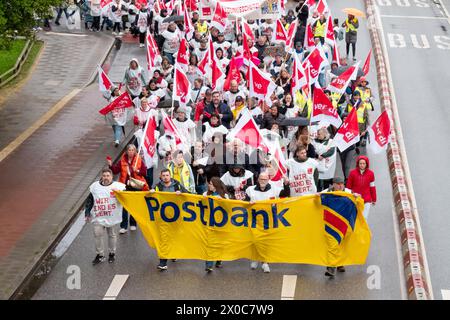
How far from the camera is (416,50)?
31.8 m

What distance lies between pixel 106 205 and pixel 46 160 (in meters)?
6.25

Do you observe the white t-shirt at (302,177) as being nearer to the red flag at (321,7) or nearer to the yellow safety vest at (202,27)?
the yellow safety vest at (202,27)

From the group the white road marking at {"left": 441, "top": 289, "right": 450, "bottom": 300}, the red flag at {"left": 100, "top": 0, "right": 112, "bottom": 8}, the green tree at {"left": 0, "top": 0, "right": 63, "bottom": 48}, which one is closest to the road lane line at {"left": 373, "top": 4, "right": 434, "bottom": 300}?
the white road marking at {"left": 441, "top": 289, "right": 450, "bottom": 300}

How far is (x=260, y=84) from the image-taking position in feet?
64.5

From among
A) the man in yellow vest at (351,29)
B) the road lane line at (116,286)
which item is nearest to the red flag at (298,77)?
the road lane line at (116,286)

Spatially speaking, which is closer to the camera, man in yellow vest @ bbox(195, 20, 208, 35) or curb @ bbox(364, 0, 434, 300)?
curb @ bbox(364, 0, 434, 300)

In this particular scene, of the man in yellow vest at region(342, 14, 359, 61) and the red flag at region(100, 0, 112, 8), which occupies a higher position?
the red flag at region(100, 0, 112, 8)

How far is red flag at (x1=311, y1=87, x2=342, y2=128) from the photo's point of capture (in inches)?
721

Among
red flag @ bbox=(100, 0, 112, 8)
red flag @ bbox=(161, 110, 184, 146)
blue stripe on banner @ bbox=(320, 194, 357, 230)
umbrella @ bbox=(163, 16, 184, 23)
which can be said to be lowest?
blue stripe on banner @ bbox=(320, 194, 357, 230)

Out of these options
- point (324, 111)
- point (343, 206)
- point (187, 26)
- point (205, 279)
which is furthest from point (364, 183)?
point (187, 26)

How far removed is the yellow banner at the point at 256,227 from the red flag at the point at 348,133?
335 cm

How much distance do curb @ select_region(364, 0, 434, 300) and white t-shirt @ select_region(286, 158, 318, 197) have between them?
1.80m

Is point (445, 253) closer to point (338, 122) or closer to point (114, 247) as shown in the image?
point (338, 122)

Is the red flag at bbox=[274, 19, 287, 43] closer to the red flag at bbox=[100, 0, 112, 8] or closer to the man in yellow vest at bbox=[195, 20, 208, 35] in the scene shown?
the man in yellow vest at bbox=[195, 20, 208, 35]
